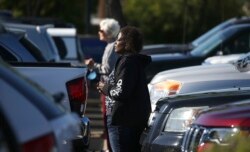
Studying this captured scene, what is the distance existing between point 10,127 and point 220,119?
197 centimetres

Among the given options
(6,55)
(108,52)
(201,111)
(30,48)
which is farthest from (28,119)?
(108,52)

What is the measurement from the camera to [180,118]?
819cm

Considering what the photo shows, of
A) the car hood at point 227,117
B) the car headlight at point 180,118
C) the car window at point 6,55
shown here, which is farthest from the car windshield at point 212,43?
the car hood at point 227,117

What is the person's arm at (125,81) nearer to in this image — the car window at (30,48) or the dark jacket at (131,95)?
the dark jacket at (131,95)

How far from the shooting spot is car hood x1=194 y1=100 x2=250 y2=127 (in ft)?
21.8

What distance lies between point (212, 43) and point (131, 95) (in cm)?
910

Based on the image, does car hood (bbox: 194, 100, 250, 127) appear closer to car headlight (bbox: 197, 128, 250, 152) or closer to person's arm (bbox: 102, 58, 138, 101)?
car headlight (bbox: 197, 128, 250, 152)

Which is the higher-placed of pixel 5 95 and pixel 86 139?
pixel 5 95

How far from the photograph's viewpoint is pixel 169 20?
4594cm

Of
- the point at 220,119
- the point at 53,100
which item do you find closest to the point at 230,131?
the point at 220,119

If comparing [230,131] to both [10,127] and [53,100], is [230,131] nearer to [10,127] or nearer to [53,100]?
[53,100]

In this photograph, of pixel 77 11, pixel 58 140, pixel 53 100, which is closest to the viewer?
pixel 58 140

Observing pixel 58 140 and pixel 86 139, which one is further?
pixel 86 139

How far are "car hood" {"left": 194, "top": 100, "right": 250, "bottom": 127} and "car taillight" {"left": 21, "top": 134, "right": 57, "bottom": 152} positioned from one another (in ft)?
5.22
